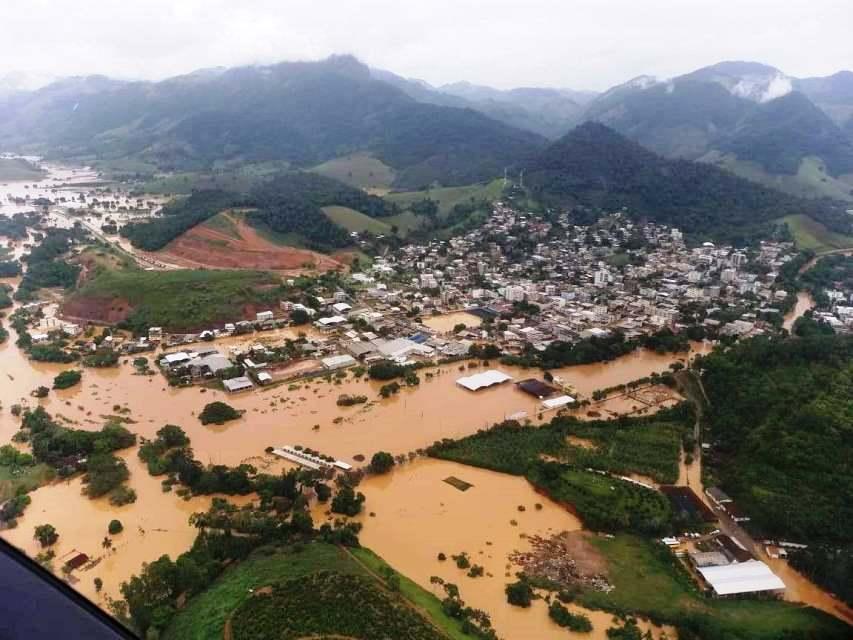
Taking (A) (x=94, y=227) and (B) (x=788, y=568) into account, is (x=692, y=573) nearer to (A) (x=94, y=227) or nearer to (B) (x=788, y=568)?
(B) (x=788, y=568)

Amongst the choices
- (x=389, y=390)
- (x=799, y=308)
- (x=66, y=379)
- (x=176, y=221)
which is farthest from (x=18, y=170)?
(x=799, y=308)

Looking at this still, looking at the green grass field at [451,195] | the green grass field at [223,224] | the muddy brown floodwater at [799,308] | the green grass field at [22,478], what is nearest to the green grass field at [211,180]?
the green grass field at [451,195]

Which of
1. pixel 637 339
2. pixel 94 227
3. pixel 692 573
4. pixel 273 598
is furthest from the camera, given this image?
pixel 94 227

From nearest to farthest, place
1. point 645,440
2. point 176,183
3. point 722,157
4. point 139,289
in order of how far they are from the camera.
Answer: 1. point 645,440
2. point 139,289
3. point 176,183
4. point 722,157

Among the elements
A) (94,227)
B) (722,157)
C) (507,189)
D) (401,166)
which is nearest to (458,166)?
(401,166)

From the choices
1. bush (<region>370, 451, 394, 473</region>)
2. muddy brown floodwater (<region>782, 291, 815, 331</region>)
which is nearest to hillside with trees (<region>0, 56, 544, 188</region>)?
muddy brown floodwater (<region>782, 291, 815, 331</region>)

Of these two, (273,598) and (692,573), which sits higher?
(273,598)

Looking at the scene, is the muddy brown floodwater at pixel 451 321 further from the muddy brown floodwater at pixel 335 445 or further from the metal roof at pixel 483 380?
the metal roof at pixel 483 380

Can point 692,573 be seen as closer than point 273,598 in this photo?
No
